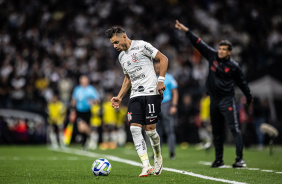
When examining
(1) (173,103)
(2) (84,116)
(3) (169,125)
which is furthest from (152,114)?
(2) (84,116)

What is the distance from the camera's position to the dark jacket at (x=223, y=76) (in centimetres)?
891

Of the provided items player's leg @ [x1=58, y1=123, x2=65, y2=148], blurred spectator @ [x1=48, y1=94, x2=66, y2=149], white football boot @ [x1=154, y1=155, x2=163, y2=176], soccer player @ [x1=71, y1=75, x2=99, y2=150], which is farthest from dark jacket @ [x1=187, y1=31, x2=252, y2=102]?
player's leg @ [x1=58, y1=123, x2=65, y2=148]

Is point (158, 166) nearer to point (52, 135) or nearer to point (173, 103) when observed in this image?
point (173, 103)

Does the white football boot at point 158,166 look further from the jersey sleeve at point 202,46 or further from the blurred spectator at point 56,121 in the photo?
the blurred spectator at point 56,121

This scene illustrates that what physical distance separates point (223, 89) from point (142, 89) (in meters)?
2.50

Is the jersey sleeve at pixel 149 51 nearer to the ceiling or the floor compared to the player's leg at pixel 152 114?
nearer to the ceiling

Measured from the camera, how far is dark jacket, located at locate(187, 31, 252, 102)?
891cm

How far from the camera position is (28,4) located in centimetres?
2483

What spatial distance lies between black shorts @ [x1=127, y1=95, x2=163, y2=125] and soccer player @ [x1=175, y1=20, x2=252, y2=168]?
2.32 meters

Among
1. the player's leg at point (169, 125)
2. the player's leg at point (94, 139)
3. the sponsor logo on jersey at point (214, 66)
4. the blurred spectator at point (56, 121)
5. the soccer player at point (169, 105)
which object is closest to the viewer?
the sponsor logo on jersey at point (214, 66)

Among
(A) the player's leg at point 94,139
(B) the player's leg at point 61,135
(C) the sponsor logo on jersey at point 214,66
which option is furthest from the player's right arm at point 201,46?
(B) the player's leg at point 61,135

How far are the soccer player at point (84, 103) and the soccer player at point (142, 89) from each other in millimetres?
8978

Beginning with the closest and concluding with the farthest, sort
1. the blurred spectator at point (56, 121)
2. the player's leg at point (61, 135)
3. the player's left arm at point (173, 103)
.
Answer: the player's left arm at point (173, 103) → the blurred spectator at point (56, 121) → the player's leg at point (61, 135)

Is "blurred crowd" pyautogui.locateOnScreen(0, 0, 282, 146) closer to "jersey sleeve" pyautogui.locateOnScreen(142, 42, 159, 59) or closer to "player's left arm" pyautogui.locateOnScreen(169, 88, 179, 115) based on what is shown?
"player's left arm" pyautogui.locateOnScreen(169, 88, 179, 115)
